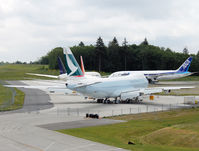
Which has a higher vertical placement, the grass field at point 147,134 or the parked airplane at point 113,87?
the parked airplane at point 113,87

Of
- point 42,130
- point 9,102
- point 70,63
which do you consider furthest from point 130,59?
point 42,130

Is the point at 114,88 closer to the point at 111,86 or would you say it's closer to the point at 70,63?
the point at 111,86

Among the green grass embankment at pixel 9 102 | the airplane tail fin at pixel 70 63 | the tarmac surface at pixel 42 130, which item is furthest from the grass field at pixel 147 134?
the green grass embankment at pixel 9 102

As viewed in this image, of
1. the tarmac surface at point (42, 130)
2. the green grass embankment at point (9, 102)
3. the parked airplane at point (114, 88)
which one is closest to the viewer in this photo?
the tarmac surface at point (42, 130)

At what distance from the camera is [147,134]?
3117 cm

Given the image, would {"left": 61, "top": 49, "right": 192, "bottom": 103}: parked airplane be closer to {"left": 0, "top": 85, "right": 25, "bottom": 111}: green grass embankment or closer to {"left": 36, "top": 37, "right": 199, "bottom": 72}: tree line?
{"left": 0, "top": 85, "right": 25, "bottom": 111}: green grass embankment

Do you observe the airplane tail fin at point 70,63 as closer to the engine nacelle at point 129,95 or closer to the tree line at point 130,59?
the engine nacelle at point 129,95

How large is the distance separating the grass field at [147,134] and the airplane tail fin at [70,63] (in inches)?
674

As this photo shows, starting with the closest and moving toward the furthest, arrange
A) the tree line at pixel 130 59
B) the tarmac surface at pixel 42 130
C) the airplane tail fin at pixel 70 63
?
the tarmac surface at pixel 42 130 < the airplane tail fin at pixel 70 63 < the tree line at pixel 130 59

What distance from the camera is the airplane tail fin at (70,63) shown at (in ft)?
171

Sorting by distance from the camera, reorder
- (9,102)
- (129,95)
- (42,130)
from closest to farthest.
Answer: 1. (42,130)
2. (9,102)
3. (129,95)

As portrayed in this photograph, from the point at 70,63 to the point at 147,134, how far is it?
25.4m

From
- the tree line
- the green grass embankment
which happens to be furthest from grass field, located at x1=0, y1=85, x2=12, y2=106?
the tree line

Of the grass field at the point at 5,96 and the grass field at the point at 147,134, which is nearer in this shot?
the grass field at the point at 147,134
